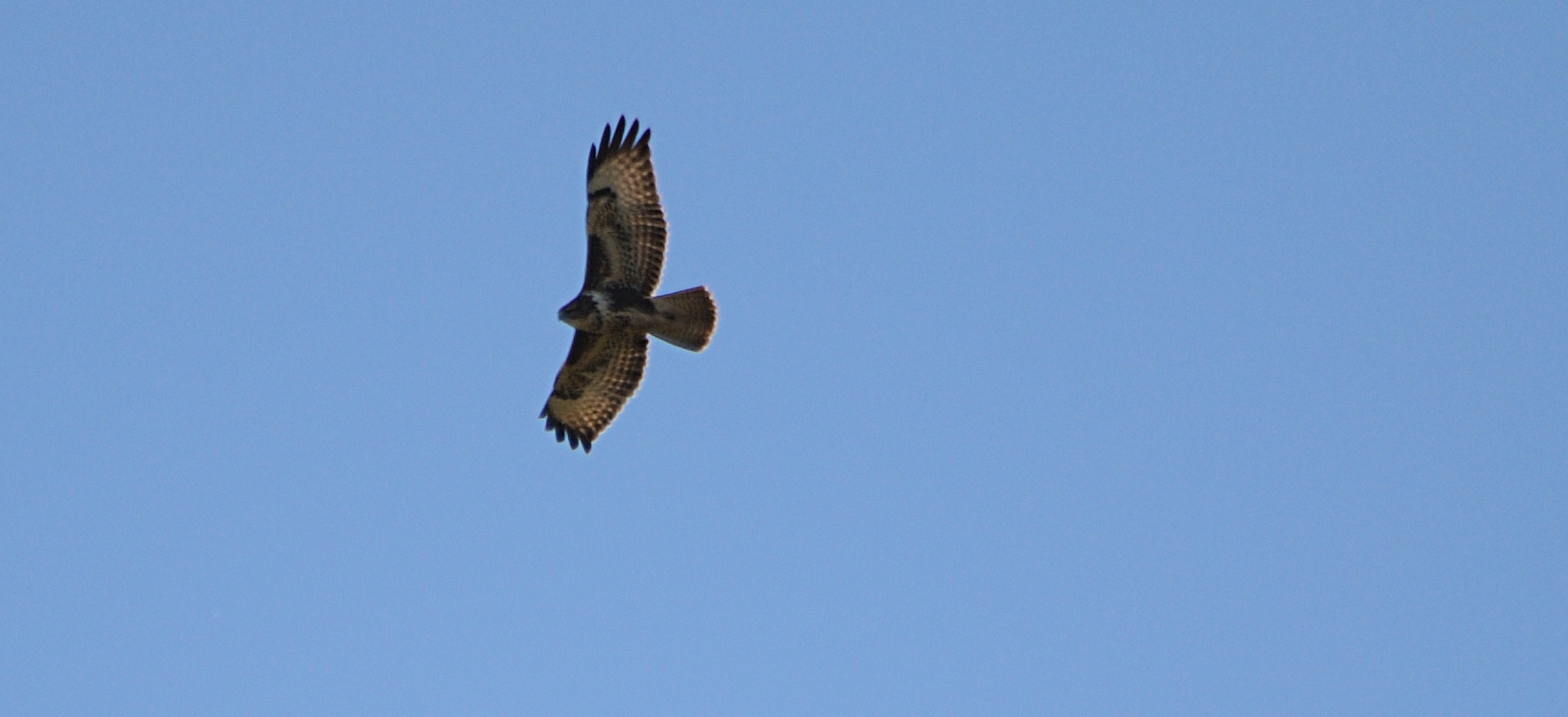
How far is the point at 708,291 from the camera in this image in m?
15.4

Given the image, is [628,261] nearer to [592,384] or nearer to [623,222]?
[623,222]

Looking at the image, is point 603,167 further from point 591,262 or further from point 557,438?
point 557,438

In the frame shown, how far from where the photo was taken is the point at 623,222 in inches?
603

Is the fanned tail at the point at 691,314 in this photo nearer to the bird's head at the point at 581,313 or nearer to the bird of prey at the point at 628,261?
the bird of prey at the point at 628,261

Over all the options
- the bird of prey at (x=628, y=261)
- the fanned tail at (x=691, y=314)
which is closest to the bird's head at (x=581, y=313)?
the bird of prey at (x=628, y=261)

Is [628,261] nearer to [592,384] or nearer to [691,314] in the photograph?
[691,314]

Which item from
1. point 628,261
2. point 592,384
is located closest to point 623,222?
point 628,261

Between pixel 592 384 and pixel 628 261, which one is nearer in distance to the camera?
pixel 628 261

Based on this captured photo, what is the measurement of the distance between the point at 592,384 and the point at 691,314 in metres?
1.52

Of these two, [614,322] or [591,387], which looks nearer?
[614,322]

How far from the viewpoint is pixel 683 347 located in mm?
15594

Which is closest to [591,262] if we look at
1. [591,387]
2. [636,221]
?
[636,221]

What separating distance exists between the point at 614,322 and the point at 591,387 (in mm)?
1179

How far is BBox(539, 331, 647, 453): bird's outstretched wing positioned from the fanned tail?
1.97 feet
